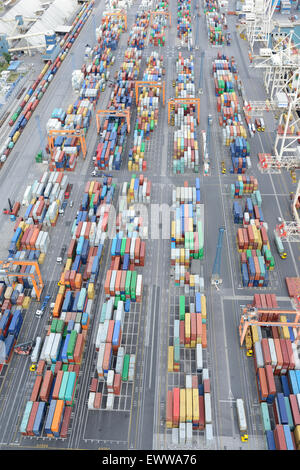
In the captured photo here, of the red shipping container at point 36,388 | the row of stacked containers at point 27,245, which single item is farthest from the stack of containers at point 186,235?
the red shipping container at point 36,388

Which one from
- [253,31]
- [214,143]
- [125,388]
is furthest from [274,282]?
[253,31]

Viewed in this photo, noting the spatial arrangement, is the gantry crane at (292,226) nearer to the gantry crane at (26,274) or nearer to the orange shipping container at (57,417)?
the gantry crane at (26,274)

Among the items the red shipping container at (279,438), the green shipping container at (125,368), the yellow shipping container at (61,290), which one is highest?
the yellow shipping container at (61,290)

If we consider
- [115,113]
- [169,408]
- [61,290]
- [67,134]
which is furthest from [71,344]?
[115,113]

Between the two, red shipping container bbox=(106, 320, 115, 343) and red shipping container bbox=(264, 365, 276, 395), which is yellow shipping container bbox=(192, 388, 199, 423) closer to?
red shipping container bbox=(264, 365, 276, 395)

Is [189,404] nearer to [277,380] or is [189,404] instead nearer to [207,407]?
[207,407]

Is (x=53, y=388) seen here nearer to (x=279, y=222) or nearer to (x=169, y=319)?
(x=169, y=319)
